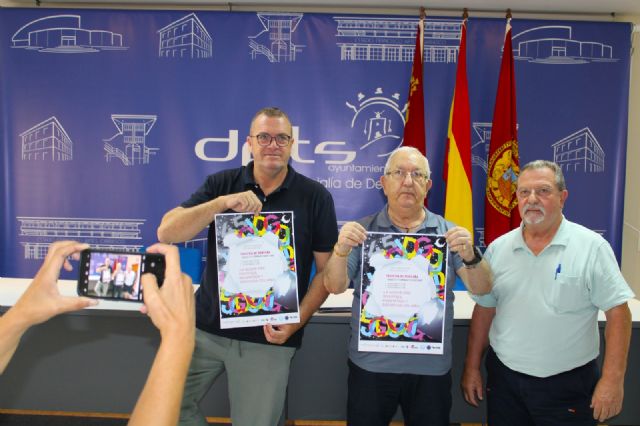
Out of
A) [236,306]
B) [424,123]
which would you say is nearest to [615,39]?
[424,123]

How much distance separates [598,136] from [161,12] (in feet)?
14.3

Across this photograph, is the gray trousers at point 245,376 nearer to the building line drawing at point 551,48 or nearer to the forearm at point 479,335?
the forearm at point 479,335

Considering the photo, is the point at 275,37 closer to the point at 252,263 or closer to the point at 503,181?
the point at 503,181

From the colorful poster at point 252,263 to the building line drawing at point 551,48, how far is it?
3.58 m

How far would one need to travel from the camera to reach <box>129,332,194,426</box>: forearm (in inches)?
30.5

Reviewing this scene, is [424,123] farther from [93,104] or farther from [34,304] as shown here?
[34,304]

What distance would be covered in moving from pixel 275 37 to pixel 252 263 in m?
3.14

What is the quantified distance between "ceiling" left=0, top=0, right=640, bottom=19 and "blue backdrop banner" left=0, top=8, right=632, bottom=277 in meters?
0.15

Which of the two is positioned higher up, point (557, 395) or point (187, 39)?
A: point (187, 39)

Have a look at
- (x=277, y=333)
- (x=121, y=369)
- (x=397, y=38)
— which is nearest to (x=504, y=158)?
(x=397, y=38)

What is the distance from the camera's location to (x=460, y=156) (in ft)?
14.1

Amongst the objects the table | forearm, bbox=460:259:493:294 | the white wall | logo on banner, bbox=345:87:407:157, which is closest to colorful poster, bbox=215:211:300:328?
the table

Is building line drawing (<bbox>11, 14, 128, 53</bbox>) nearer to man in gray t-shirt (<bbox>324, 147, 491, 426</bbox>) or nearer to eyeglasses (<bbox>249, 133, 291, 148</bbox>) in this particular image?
eyeglasses (<bbox>249, 133, 291, 148</bbox>)

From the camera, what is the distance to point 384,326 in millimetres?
1914
